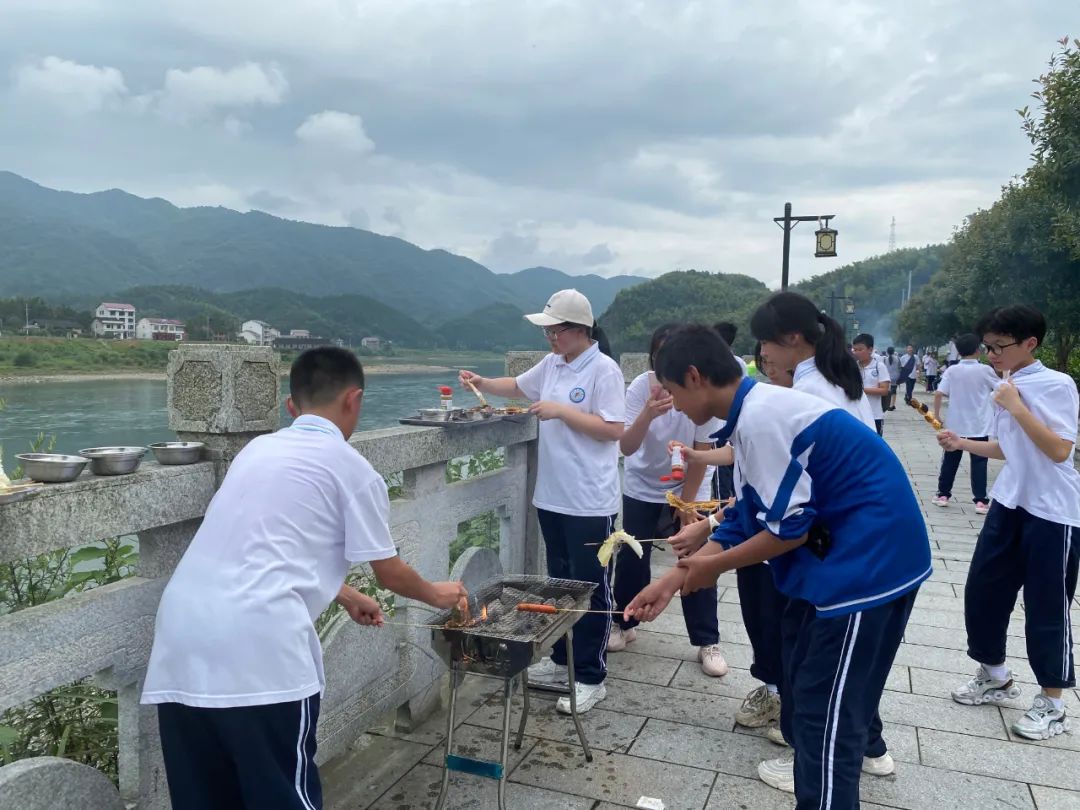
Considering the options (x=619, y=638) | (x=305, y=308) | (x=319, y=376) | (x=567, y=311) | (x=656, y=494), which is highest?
(x=305, y=308)

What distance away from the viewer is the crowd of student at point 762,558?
211 centimetres

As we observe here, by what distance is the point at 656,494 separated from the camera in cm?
498

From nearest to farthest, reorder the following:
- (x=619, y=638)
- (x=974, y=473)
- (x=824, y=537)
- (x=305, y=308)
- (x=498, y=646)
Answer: (x=824, y=537), (x=498, y=646), (x=619, y=638), (x=974, y=473), (x=305, y=308)

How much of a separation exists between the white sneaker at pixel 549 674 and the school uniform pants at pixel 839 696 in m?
2.02

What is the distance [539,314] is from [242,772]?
9.33 ft

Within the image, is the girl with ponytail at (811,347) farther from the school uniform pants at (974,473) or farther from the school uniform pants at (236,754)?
the school uniform pants at (974,473)

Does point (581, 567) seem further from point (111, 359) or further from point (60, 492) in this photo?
point (111, 359)

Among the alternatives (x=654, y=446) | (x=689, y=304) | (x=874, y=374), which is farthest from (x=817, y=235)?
(x=689, y=304)

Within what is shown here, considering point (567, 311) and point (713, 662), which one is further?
point (713, 662)

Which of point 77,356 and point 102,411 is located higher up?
point 77,356

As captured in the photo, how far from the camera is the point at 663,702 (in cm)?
437

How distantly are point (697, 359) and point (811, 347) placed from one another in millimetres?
1164

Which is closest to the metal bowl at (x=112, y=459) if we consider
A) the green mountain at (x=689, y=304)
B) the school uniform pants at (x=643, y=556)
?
the school uniform pants at (x=643, y=556)

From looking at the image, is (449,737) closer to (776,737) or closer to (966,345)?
(776,737)
